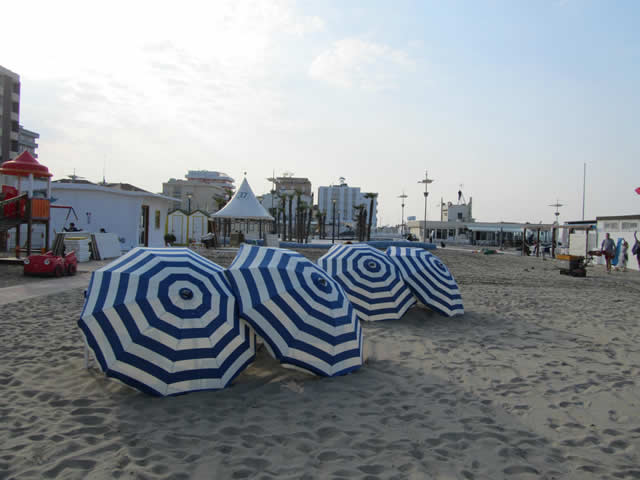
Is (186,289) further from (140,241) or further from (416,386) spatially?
(140,241)

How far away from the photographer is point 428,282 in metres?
7.81

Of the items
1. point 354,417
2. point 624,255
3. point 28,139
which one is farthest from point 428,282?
point 28,139

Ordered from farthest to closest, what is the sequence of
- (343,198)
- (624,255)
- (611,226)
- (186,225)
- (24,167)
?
(343,198), (186,225), (611,226), (624,255), (24,167)

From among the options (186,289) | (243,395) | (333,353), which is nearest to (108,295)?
(186,289)

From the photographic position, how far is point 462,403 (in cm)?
409

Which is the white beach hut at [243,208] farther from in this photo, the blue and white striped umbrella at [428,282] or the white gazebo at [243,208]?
the blue and white striped umbrella at [428,282]

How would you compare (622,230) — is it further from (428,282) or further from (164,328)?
(164,328)

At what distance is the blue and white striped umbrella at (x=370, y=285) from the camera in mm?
7152

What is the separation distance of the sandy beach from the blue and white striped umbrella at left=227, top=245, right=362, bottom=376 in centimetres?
29

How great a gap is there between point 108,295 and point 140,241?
62.5ft

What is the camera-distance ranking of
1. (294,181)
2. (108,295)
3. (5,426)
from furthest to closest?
(294,181) < (108,295) < (5,426)

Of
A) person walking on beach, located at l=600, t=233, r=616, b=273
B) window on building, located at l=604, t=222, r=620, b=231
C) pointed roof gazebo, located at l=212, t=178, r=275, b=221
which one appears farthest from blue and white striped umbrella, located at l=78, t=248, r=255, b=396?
window on building, located at l=604, t=222, r=620, b=231

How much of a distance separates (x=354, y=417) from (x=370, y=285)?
358cm

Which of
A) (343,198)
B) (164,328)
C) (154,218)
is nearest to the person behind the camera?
(164,328)
